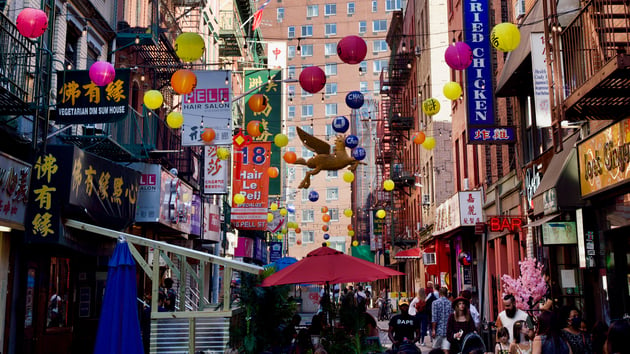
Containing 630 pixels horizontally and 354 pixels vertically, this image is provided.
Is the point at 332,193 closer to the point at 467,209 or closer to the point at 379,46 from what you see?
the point at 379,46

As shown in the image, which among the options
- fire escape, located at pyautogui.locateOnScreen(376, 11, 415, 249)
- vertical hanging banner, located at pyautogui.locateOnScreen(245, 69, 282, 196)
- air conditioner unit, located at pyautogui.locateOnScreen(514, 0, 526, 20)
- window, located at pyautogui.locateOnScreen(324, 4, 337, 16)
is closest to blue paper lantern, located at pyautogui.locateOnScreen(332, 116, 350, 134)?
air conditioner unit, located at pyautogui.locateOnScreen(514, 0, 526, 20)

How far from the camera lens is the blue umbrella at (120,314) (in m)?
11.1

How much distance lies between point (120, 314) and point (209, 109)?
279 inches

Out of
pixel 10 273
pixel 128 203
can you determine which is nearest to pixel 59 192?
pixel 10 273

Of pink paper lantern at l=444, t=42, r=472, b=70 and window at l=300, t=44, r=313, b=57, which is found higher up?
window at l=300, t=44, r=313, b=57

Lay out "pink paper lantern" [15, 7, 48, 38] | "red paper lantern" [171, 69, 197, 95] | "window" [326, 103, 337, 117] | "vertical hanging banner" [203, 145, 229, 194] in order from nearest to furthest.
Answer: "pink paper lantern" [15, 7, 48, 38]
"red paper lantern" [171, 69, 197, 95]
"vertical hanging banner" [203, 145, 229, 194]
"window" [326, 103, 337, 117]

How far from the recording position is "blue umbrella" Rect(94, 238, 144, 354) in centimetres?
1109

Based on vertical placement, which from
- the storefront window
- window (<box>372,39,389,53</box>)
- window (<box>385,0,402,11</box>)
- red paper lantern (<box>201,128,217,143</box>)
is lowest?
the storefront window

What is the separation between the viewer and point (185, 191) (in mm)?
23562

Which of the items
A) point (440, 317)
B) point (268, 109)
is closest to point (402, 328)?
point (440, 317)

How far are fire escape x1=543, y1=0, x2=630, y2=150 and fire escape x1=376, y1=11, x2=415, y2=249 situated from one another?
23.0 metres

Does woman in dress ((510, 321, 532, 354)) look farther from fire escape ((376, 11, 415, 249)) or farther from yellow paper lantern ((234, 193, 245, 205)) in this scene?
fire escape ((376, 11, 415, 249))

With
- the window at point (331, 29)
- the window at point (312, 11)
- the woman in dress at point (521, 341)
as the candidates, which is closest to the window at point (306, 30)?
the window at point (312, 11)

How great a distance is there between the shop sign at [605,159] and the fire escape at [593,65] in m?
0.35
